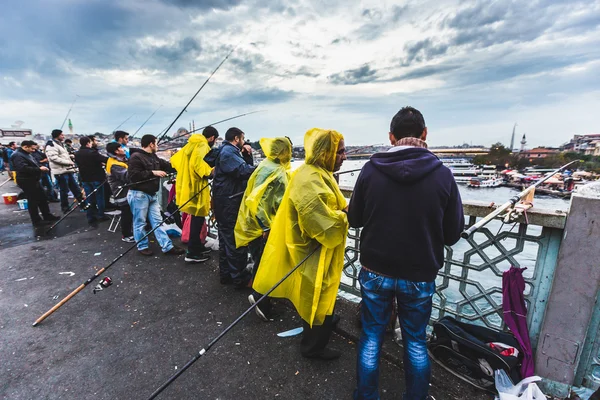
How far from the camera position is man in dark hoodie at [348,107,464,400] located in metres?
1.54

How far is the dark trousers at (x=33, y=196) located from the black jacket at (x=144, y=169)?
373 cm

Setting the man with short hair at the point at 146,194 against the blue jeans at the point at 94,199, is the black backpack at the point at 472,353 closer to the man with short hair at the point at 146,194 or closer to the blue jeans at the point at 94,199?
the man with short hair at the point at 146,194

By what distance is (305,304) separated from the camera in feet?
7.02

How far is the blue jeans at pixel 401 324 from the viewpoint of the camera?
1.70m

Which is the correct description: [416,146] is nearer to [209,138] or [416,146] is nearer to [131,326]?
[131,326]

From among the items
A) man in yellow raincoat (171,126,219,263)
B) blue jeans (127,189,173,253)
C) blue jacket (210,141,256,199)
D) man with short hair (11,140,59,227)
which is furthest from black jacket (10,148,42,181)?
blue jacket (210,141,256,199)

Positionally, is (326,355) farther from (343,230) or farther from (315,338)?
(343,230)

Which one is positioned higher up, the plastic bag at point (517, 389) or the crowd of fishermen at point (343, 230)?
the crowd of fishermen at point (343, 230)

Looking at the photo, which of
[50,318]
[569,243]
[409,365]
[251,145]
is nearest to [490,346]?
[409,365]

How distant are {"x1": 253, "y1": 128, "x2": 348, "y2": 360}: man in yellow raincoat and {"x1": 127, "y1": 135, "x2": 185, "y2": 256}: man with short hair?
3.03 m

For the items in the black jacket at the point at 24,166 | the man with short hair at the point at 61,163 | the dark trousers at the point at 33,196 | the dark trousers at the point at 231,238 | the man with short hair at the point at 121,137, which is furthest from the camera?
the man with short hair at the point at 61,163

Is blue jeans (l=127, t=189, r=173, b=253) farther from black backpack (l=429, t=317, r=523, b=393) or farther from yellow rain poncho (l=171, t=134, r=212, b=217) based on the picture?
black backpack (l=429, t=317, r=523, b=393)

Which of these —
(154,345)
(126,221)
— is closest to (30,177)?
(126,221)

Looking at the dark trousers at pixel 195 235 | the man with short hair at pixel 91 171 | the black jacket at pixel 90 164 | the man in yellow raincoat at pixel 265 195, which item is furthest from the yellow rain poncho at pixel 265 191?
the black jacket at pixel 90 164
